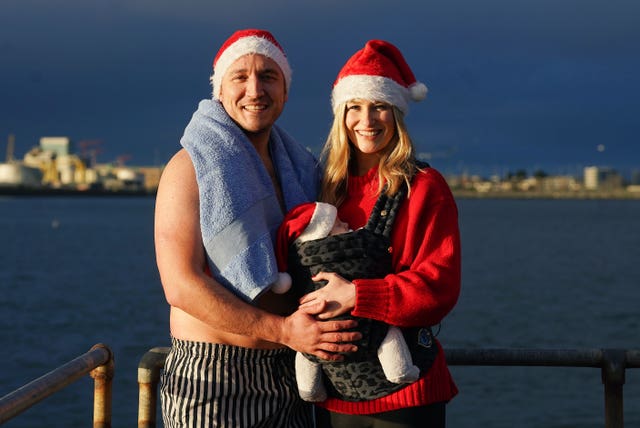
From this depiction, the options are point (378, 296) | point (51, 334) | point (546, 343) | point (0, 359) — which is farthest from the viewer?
point (51, 334)

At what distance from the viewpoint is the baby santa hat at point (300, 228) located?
Answer: 277 centimetres

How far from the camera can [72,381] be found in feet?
9.55

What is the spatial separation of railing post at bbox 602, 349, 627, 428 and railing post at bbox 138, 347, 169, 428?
1691 millimetres

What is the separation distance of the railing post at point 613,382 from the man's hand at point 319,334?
1113mm

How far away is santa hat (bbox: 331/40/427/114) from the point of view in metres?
3.01

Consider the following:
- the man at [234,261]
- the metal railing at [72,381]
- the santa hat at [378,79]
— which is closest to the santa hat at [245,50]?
the man at [234,261]

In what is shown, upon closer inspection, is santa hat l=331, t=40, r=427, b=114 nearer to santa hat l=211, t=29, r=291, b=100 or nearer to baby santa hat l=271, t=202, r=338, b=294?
santa hat l=211, t=29, r=291, b=100

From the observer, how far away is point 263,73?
121 inches

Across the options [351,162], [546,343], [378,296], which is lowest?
[546,343]

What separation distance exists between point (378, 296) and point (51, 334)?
18.5 metres

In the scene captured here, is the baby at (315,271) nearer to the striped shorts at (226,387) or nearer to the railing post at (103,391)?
the striped shorts at (226,387)

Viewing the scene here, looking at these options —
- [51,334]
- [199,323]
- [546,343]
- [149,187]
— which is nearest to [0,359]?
[51,334]

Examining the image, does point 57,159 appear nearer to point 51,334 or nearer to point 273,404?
point 51,334

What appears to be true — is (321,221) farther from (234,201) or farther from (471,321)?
(471,321)
